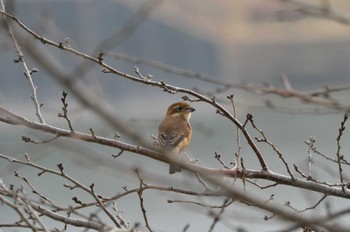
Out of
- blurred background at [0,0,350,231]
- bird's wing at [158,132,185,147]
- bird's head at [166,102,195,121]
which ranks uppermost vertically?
blurred background at [0,0,350,231]

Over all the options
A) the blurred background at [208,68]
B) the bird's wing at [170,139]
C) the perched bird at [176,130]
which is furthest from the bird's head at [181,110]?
the blurred background at [208,68]

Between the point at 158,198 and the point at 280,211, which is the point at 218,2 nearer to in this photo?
the point at 158,198

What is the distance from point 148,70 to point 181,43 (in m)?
1.20

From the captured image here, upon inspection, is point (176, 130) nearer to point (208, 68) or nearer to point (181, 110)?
point (181, 110)

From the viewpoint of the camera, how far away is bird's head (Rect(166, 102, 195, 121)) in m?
5.69

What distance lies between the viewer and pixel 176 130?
17.4 ft

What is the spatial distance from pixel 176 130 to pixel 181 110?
452 mm

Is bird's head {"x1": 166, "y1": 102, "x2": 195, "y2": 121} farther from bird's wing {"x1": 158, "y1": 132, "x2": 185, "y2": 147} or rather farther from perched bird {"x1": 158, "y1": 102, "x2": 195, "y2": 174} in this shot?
bird's wing {"x1": 158, "y1": 132, "x2": 185, "y2": 147}

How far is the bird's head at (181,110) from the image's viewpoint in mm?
5688

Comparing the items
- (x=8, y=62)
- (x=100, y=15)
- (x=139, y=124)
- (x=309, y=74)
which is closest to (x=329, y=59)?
(x=309, y=74)

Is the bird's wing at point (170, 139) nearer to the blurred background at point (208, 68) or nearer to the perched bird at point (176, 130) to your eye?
the perched bird at point (176, 130)

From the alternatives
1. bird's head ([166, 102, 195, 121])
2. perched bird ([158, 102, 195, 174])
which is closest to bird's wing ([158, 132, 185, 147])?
perched bird ([158, 102, 195, 174])

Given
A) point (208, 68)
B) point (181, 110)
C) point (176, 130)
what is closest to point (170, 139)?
point (176, 130)

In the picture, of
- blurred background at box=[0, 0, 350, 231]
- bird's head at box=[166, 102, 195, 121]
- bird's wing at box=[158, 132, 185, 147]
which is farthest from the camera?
blurred background at box=[0, 0, 350, 231]
